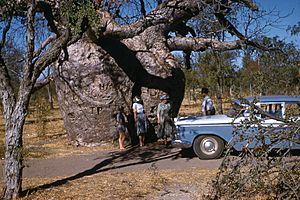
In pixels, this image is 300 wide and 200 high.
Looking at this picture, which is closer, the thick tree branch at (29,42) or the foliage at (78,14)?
the thick tree branch at (29,42)

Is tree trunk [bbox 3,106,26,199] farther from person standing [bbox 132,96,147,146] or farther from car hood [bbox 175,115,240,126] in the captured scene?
person standing [bbox 132,96,147,146]

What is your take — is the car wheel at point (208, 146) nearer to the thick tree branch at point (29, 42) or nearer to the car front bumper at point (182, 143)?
the car front bumper at point (182, 143)

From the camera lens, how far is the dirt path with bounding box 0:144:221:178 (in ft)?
31.0

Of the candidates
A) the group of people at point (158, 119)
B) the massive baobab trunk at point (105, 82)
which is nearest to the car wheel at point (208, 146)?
the group of people at point (158, 119)

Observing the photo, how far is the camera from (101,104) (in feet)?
42.3

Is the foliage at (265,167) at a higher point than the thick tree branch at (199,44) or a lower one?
lower

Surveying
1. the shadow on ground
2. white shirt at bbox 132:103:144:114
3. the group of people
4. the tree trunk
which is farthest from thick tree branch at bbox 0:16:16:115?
white shirt at bbox 132:103:144:114

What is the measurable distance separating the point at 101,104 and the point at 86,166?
3202 mm

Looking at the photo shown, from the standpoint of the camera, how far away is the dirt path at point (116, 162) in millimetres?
9461

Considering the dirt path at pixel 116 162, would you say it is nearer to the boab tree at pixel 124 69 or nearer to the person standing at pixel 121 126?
the person standing at pixel 121 126

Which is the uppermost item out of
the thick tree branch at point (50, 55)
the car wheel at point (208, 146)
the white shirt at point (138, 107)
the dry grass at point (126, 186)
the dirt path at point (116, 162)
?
the thick tree branch at point (50, 55)

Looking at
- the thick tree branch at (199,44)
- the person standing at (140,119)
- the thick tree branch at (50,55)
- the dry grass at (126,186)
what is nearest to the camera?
the thick tree branch at (50,55)

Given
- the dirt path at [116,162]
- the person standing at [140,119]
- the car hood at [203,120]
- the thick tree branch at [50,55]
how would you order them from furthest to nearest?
the person standing at [140,119]
the car hood at [203,120]
the dirt path at [116,162]
the thick tree branch at [50,55]

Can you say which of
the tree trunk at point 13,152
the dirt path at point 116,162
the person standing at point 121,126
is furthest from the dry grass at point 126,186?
the person standing at point 121,126
